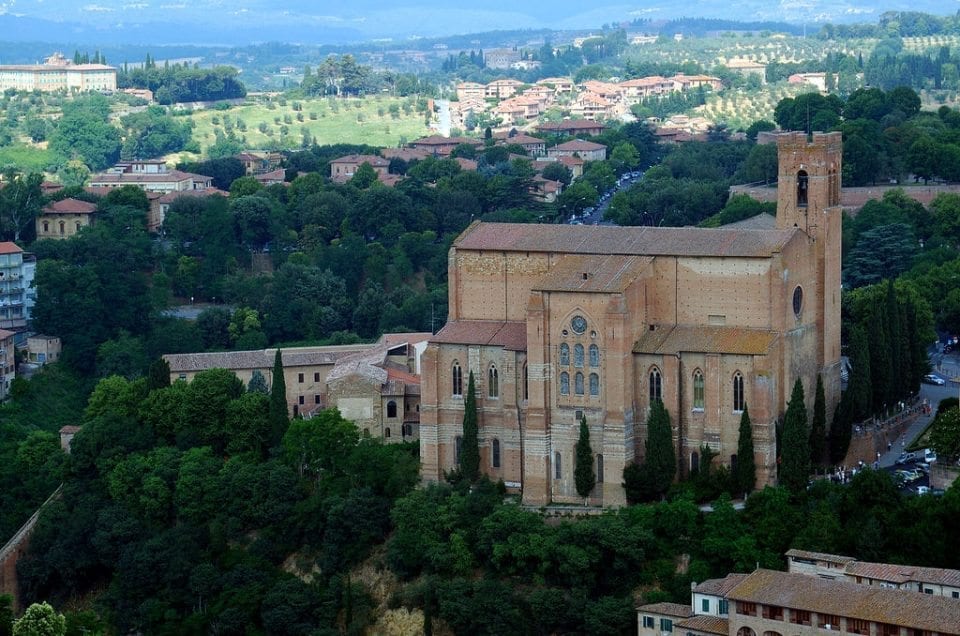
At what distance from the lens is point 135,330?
7744 centimetres

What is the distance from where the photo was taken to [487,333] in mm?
55719

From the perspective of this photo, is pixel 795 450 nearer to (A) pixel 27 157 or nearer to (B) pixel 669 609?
(B) pixel 669 609

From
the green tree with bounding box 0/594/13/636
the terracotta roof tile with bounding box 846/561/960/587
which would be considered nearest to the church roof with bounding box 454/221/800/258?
the terracotta roof tile with bounding box 846/561/960/587

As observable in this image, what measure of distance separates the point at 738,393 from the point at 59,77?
419 ft

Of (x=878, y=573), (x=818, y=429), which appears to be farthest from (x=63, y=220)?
(x=878, y=573)

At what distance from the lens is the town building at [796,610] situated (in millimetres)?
43219

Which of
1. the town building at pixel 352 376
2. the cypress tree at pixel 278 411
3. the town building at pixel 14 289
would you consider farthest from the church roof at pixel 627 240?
the town building at pixel 14 289

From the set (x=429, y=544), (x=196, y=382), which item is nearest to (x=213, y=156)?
(x=196, y=382)

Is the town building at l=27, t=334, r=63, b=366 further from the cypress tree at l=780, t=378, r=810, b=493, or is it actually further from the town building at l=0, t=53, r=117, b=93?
the town building at l=0, t=53, r=117, b=93

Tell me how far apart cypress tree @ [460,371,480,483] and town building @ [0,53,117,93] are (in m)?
112

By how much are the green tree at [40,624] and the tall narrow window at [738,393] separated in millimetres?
16811

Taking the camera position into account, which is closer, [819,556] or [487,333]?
[819,556]

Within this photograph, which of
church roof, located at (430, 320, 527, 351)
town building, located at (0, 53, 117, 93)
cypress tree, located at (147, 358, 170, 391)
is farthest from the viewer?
town building, located at (0, 53, 117, 93)

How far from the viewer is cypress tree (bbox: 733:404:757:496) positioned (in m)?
51.9
